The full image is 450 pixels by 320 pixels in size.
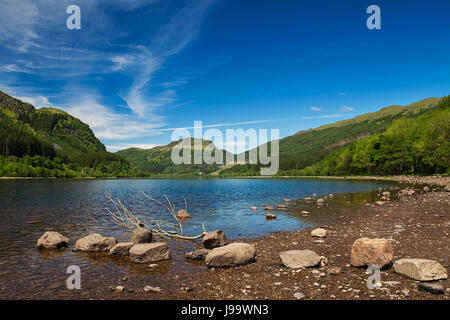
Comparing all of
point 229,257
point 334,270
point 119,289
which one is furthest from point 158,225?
point 334,270

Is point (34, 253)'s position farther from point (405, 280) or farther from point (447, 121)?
point (447, 121)

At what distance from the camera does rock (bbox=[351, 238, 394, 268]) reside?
1250cm

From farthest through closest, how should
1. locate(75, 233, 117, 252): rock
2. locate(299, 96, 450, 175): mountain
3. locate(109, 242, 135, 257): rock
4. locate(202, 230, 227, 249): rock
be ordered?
locate(299, 96, 450, 175): mountain < locate(202, 230, 227, 249): rock < locate(75, 233, 117, 252): rock < locate(109, 242, 135, 257): rock

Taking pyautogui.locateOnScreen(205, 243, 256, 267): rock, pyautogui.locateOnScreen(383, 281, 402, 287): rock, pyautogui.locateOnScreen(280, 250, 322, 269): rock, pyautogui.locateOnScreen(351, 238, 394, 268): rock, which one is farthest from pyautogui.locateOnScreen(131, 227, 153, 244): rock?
pyautogui.locateOnScreen(383, 281, 402, 287): rock

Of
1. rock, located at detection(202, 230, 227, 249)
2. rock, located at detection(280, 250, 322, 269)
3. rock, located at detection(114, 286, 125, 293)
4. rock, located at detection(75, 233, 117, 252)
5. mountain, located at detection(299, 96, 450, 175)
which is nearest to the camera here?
rock, located at detection(114, 286, 125, 293)

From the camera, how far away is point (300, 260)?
13.6 m

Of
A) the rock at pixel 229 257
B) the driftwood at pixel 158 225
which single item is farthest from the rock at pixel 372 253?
the driftwood at pixel 158 225

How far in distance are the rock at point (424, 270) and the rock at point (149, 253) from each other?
42.0 ft

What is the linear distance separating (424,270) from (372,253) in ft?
7.29

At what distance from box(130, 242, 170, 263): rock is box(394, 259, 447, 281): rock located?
12816 mm

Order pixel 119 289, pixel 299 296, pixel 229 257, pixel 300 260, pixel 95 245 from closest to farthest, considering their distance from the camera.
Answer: pixel 299 296 < pixel 119 289 < pixel 300 260 < pixel 229 257 < pixel 95 245

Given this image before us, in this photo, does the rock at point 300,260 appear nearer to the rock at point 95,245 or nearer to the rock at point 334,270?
the rock at point 334,270

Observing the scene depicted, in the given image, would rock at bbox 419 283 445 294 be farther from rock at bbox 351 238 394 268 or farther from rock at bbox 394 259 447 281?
rock at bbox 351 238 394 268

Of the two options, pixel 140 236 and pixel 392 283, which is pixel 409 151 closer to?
pixel 392 283
